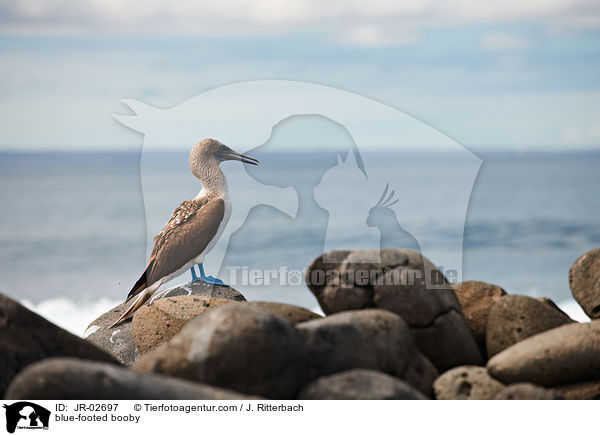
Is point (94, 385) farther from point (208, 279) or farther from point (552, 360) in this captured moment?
point (208, 279)

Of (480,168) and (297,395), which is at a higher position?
(480,168)

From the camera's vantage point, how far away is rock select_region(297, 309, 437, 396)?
3.03 m

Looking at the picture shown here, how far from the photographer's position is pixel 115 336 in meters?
4.76

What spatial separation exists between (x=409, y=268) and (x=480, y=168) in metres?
1.35

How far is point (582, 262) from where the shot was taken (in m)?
4.23

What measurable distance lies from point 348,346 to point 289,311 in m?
0.67

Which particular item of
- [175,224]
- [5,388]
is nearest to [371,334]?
[5,388]

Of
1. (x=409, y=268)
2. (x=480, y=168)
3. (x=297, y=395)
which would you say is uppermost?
(x=480, y=168)

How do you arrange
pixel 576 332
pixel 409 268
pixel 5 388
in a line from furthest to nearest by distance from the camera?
pixel 409 268, pixel 576 332, pixel 5 388

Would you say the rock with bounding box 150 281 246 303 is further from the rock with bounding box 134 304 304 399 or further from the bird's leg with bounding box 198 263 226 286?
the rock with bounding box 134 304 304 399

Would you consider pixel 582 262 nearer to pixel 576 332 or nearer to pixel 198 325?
pixel 576 332
